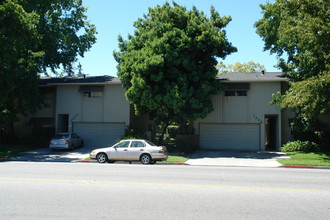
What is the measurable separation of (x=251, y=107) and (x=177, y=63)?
780 centimetres

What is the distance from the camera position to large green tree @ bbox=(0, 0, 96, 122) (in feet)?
63.2

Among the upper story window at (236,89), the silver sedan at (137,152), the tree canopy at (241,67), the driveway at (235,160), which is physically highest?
the tree canopy at (241,67)

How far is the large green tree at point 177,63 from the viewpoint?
20.5m

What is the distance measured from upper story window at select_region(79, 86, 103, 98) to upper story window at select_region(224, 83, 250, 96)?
10844 millimetres

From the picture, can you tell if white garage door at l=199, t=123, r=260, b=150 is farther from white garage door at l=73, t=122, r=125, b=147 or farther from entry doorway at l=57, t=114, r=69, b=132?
entry doorway at l=57, t=114, r=69, b=132

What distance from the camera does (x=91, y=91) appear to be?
2659 centimetres

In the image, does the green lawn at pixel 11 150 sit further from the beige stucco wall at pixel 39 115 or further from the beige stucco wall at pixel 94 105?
the beige stucco wall at pixel 39 115

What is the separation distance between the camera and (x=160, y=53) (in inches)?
818

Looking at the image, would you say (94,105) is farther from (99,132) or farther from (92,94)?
(99,132)

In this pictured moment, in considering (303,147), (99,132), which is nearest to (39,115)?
(99,132)

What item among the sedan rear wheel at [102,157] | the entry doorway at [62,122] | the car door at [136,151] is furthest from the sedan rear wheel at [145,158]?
the entry doorway at [62,122]

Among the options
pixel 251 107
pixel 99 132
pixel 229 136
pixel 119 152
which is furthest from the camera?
pixel 99 132

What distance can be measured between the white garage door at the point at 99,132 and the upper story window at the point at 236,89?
31.0ft

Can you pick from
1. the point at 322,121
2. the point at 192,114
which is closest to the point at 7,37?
the point at 192,114
